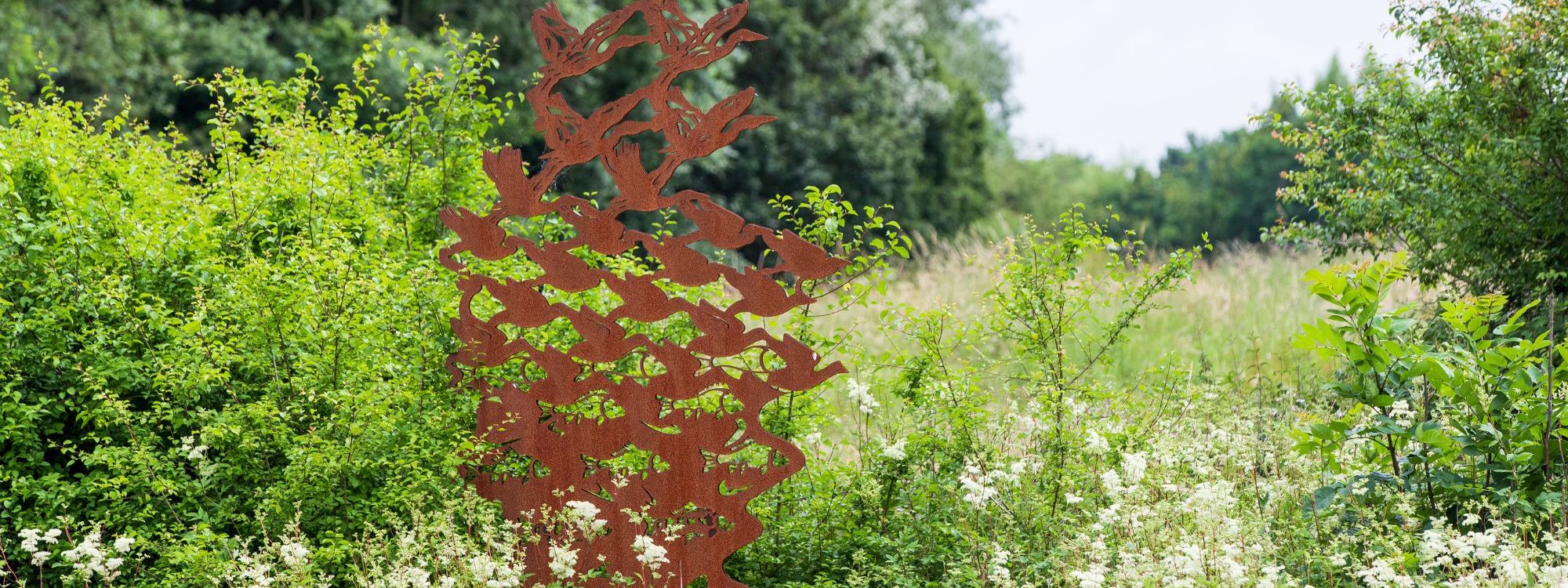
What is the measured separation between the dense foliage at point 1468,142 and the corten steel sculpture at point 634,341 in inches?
135

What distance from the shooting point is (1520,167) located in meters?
5.47

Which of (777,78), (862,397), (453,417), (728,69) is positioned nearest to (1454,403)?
(862,397)

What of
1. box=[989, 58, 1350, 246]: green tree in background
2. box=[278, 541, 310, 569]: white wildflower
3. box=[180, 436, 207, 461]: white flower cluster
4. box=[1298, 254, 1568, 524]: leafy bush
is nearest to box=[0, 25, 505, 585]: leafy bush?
box=[180, 436, 207, 461]: white flower cluster

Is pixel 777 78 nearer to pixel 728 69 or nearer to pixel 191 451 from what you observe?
pixel 728 69

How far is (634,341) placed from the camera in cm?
389

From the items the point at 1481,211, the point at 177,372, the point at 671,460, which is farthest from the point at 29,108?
the point at 1481,211

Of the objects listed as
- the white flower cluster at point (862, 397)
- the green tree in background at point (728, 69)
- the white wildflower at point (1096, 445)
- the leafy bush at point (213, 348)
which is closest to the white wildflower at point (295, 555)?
the leafy bush at point (213, 348)

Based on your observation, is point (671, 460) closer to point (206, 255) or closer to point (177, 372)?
point (177, 372)

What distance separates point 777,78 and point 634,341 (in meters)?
15.7

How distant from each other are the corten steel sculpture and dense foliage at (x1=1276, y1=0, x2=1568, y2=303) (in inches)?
135

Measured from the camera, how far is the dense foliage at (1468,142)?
541 centimetres

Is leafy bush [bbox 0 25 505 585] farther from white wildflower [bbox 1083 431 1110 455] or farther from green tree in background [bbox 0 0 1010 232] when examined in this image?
green tree in background [bbox 0 0 1010 232]

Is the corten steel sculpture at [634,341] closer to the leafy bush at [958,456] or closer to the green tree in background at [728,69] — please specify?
the leafy bush at [958,456]

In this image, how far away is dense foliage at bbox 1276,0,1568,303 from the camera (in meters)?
5.41
